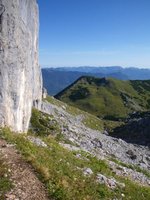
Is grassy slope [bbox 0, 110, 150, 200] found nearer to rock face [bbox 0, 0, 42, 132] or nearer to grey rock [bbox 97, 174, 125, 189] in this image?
grey rock [bbox 97, 174, 125, 189]

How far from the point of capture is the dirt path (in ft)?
64.0

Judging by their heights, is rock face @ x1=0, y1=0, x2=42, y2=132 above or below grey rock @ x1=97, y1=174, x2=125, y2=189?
above

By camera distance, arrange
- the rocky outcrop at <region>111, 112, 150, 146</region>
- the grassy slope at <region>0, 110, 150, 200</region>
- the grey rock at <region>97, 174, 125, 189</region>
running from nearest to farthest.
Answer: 1. the grassy slope at <region>0, 110, 150, 200</region>
2. the grey rock at <region>97, 174, 125, 189</region>
3. the rocky outcrop at <region>111, 112, 150, 146</region>

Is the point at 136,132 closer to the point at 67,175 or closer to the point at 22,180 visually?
the point at 67,175

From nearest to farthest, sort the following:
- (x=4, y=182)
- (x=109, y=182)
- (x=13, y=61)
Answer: (x=4, y=182)
(x=109, y=182)
(x=13, y=61)

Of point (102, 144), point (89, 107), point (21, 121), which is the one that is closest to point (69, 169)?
point (21, 121)

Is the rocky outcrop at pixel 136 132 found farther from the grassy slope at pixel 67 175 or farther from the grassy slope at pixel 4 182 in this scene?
the grassy slope at pixel 4 182

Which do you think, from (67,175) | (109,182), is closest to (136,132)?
(109,182)

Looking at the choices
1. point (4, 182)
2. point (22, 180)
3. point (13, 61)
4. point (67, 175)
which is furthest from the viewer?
point (13, 61)

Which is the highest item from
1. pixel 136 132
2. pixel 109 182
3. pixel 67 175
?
pixel 67 175

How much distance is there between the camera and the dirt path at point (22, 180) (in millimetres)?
19506

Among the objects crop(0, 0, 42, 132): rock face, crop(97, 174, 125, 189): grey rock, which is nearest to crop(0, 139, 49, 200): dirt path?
crop(97, 174, 125, 189): grey rock

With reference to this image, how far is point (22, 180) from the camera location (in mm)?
20781

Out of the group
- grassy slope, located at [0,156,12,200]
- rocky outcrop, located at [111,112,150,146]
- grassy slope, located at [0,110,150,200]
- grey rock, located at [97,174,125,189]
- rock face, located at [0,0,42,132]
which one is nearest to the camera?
grassy slope, located at [0,156,12,200]
